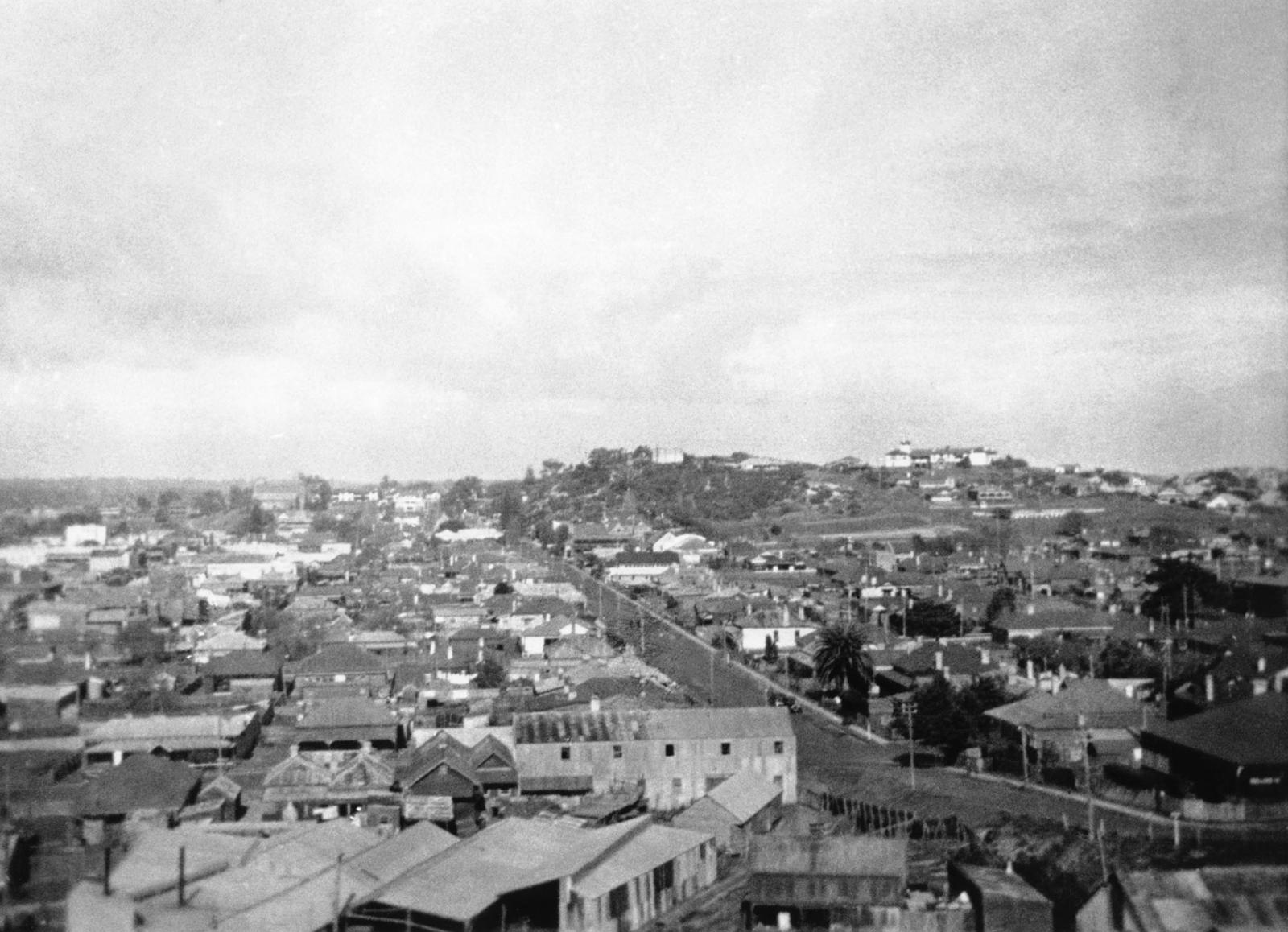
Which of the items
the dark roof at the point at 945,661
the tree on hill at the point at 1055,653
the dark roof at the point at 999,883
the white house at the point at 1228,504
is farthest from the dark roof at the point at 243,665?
the white house at the point at 1228,504

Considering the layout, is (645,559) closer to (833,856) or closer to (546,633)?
(546,633)

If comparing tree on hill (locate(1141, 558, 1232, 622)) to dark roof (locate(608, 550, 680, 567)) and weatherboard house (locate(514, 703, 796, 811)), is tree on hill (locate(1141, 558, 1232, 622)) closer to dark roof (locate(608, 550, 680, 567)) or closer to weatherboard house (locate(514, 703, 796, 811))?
weatherboard house (locate(514, 703, 796, 811))

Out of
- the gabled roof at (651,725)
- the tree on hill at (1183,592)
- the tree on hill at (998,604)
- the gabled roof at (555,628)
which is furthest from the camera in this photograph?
the tree on hill at (998,604)

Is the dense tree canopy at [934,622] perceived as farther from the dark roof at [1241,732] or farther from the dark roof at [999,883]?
the dark roof at [999,883]

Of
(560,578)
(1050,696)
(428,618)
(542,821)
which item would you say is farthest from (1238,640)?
(560,578)

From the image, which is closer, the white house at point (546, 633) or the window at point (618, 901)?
the window at point (618, 901)
